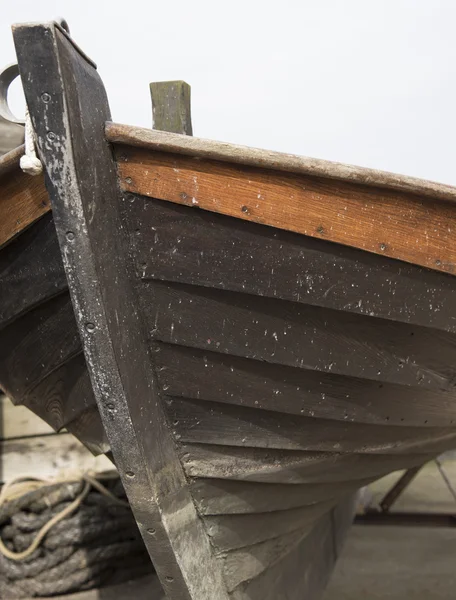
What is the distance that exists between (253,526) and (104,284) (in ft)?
2.96

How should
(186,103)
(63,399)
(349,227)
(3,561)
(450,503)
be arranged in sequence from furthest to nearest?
(450,503) → (3,561) → (186,103) → (63,399) → (349,227)

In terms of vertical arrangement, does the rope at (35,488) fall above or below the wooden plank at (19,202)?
below

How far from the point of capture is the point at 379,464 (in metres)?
2.09

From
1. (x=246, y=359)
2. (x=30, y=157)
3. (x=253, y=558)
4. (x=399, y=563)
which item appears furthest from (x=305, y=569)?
(x=30, y=157)

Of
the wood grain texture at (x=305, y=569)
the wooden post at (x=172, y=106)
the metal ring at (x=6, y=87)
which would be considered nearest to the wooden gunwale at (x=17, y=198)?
the metal ring at (x=6, y=87)

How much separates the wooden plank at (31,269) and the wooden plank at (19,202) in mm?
23

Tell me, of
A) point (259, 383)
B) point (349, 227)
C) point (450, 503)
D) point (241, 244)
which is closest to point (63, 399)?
point (259, 383)

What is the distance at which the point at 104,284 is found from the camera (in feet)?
4.24

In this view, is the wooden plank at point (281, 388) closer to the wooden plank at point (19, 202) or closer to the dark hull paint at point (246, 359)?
the dark hull paint at point (246, 359)

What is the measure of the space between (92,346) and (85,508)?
1.99 metres

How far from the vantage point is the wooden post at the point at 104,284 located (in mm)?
1166

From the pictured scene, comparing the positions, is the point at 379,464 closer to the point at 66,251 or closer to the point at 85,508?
the point at 66,251

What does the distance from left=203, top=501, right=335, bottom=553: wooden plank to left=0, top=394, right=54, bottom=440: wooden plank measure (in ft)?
5.86

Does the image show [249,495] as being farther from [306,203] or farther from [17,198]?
[17,198]
